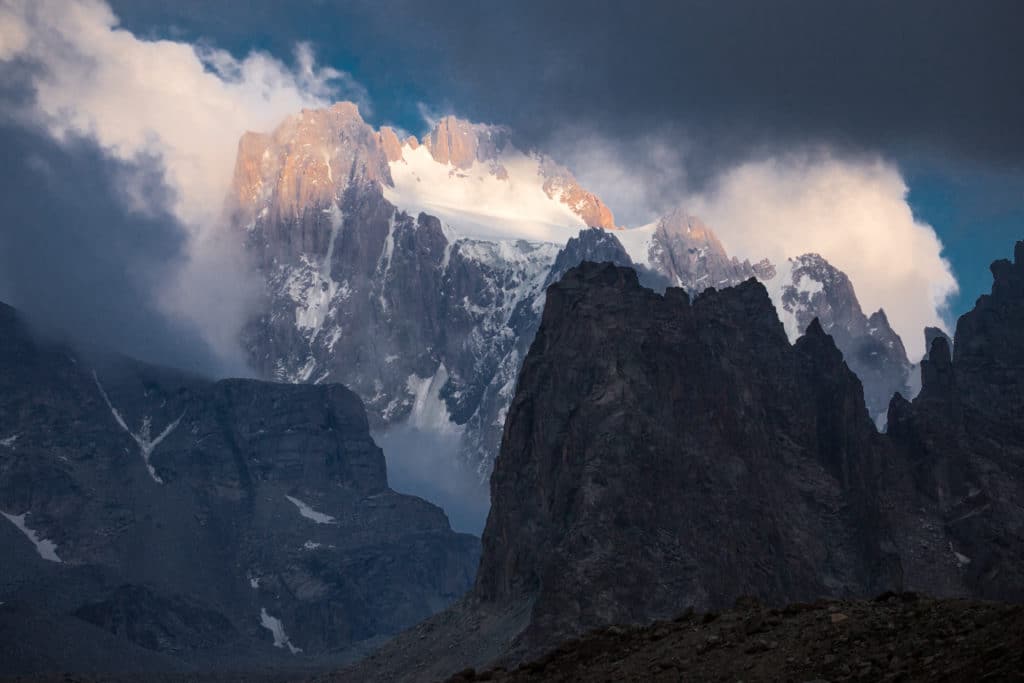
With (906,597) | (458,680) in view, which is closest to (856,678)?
(906,597)

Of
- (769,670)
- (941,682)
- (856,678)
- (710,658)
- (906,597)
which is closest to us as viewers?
(941,682)

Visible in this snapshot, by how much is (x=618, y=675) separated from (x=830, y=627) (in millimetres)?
8230

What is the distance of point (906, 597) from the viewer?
210ft

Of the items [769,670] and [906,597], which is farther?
[906,597]

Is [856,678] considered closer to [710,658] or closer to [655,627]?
[710,658]

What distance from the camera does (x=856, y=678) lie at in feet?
169

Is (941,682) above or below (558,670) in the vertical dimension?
below

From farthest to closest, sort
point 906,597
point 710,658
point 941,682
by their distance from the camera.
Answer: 1. point 906,597
2. point 710,658
3. point 941,682

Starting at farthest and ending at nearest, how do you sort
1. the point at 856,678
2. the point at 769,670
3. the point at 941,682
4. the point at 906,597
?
the point at 906,597 → the point at 769,670 → the point at 856,678 → the point at 941,682

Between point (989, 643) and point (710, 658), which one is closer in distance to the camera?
point (989, 643)

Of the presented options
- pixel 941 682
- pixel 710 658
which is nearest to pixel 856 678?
pixel 941 682

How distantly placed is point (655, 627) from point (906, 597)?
10521 mm

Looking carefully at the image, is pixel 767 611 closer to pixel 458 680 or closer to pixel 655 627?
pixel 655 627

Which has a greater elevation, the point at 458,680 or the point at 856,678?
the point at 458,680
